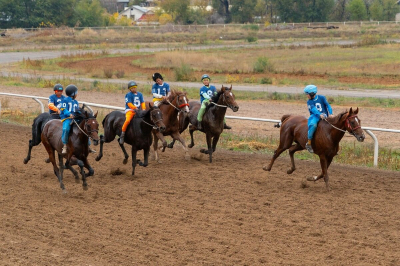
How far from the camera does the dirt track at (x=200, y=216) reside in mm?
8125

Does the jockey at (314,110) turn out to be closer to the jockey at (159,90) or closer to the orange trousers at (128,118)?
the orange trousers at (128,118)

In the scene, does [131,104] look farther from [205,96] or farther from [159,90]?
[205,96]

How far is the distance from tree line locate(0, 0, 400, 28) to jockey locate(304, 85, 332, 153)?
73.9 meters

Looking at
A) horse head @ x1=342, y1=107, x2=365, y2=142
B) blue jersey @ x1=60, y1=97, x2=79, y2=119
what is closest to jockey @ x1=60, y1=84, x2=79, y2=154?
blue jersey @ x1=60, y1=97, x2=79, y2=119

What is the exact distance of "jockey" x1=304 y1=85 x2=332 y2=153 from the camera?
11.7m

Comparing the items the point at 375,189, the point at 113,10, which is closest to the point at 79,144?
the point at 375,189

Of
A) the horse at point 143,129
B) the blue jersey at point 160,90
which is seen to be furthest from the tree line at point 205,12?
the horse at point 143,129

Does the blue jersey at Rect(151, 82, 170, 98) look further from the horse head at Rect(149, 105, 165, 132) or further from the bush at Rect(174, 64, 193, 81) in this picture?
the bush at Rect(174, 64, 193, 81)

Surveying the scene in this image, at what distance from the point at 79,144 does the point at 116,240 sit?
3264mm

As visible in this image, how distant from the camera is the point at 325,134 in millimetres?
11578

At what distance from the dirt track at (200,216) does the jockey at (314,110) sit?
3.60ft

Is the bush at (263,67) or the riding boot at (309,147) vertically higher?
the riding boot at (309,147)

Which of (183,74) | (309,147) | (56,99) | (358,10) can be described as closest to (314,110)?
(309,147)

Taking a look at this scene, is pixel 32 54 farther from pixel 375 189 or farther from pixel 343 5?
pixel 343 5
